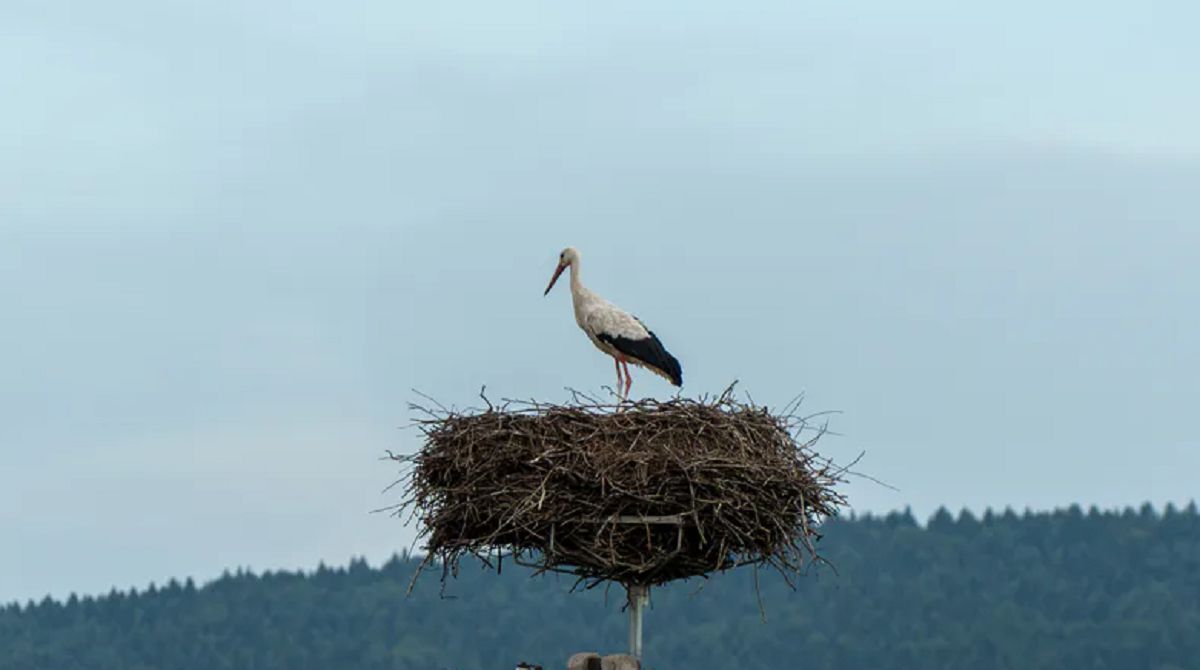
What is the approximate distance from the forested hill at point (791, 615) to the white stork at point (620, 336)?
101670 mm

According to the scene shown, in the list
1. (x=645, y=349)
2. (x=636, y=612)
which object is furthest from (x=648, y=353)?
(x=636, y=612)

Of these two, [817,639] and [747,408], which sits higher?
[817,639]

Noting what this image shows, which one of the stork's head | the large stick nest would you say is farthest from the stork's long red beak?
the large stick nest

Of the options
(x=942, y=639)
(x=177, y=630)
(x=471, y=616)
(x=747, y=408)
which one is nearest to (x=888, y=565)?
(x=942, y=639)

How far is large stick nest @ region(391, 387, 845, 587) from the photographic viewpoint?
14.6 metres

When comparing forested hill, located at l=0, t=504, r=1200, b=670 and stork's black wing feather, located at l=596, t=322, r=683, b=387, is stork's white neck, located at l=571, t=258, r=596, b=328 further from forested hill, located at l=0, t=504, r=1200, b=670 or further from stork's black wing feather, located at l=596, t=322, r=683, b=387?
forested hill, located at l=0, t=504, r=1200, b=670

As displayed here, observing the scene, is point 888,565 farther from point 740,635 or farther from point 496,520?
point 496,520

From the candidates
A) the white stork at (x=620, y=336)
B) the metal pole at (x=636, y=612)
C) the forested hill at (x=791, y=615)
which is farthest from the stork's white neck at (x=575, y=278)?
the forested hill at (x=791, y=615)

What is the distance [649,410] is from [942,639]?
121m

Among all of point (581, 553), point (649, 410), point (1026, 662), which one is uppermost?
point (1026, 662)

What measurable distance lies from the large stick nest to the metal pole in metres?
0.08

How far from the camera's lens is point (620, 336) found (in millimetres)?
17516

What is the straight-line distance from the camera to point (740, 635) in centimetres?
12656

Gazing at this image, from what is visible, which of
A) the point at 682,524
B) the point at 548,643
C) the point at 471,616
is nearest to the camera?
the point at 682,524
